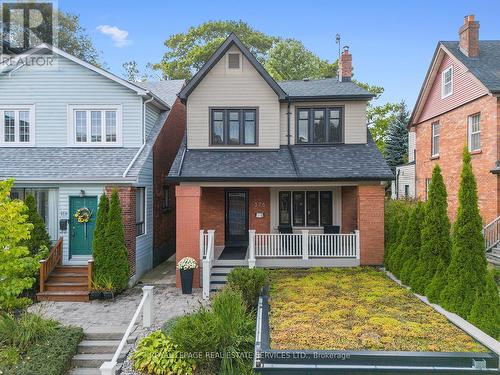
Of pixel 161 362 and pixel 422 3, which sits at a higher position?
pixel 422 3

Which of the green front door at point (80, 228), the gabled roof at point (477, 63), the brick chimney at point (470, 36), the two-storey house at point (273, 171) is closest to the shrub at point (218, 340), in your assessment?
the two-storey house at point (273, 171)

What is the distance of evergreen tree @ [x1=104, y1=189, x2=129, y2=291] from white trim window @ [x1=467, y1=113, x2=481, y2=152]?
50.9 ft

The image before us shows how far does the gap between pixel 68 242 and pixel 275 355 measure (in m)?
8.91

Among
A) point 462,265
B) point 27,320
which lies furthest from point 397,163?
point 27,320

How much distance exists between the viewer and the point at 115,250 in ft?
33.8

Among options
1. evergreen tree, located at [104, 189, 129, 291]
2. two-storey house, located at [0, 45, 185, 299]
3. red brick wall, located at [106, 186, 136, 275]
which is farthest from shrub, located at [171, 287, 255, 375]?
two-storey house, located at [0, 45, 185, 299]

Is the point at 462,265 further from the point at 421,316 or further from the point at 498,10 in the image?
the point at 498,10

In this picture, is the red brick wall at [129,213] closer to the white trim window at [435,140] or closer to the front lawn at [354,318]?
the front lawn at [354,318]

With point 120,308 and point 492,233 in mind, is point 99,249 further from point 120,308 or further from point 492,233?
point 492,233

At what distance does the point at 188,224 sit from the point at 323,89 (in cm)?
797

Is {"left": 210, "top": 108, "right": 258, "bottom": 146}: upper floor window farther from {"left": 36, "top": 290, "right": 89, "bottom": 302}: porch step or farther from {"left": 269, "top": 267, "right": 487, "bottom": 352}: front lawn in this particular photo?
{"left": 36, "top": 290, "right": 89, "bottom": 302}: porch step

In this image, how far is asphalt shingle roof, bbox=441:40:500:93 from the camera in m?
14.6

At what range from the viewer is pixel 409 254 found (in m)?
10.3

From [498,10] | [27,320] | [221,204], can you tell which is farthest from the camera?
[498,10]
